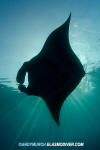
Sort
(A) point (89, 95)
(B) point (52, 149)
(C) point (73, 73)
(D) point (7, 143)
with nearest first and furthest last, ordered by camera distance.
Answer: (C) point (73, 73) → (A) point (89, 95) → (B) point (52, 149) → (D) point (7, 143)

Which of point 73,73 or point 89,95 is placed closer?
point 73,73

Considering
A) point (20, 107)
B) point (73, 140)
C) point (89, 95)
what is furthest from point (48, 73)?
point (73, 140)

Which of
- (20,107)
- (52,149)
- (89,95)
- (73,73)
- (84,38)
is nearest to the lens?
(73,73)

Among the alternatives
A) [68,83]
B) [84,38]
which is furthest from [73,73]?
[84,38]

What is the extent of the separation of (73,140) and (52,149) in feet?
61.7

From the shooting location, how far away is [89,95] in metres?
29.4

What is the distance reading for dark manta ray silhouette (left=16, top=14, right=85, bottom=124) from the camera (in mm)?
3695

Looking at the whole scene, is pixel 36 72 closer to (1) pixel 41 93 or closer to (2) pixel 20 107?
(1) pixel 41 93

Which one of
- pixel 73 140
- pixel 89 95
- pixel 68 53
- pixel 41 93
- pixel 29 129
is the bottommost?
pixel 73 140

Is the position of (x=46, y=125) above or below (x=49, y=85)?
below

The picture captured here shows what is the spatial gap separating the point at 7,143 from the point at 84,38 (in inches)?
1986

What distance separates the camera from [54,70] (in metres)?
3.73

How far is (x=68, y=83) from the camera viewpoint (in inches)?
147

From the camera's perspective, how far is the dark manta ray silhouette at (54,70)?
12.1 feet
